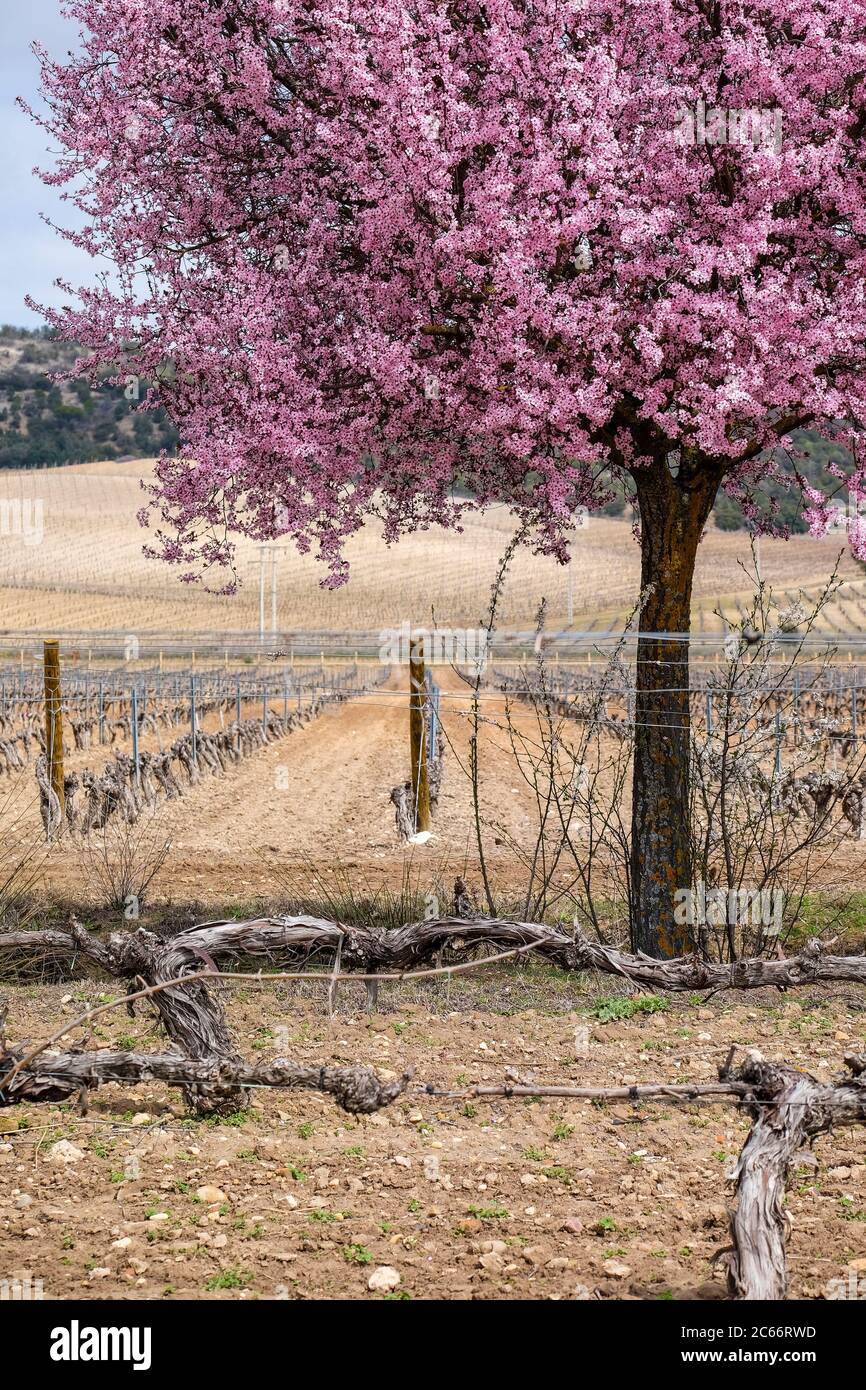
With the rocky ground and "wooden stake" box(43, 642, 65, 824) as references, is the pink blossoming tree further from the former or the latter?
"wooden stake" box(43, 642, 65, 824)

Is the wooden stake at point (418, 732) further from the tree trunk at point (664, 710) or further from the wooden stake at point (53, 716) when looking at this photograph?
the tree trunk at point (664, 710)

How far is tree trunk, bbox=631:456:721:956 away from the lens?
26.0 feet

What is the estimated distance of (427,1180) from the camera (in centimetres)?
397

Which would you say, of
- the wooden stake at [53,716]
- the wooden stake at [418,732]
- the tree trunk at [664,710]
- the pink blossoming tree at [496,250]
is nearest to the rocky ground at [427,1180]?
the tree trunk at [664,710]

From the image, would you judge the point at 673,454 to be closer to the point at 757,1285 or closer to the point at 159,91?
the point at 159,91

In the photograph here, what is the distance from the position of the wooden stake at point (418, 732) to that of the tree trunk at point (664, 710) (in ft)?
14.4

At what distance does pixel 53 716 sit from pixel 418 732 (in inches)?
156

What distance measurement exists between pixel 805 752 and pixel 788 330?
282 centimetres

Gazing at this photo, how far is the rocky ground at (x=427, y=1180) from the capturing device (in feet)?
10.8

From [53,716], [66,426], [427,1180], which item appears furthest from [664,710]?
[66,426]

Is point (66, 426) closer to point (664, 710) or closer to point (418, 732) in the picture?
point (418, 732)

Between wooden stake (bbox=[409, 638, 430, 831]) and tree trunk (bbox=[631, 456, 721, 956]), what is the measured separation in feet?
14.4

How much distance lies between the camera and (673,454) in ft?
28.1

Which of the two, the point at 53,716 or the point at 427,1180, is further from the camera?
the point at 53,716
